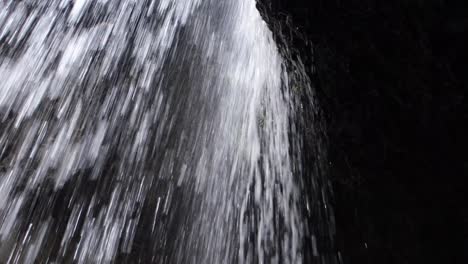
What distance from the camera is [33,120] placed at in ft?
12.1

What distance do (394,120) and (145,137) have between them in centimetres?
263

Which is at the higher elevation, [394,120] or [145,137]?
[145,137]

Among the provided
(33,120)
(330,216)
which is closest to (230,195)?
(330,216)

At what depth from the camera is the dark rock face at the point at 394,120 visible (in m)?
1.57

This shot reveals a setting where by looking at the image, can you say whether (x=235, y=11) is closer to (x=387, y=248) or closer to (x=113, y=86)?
(x=113, y=86)

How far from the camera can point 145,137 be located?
3639 millimetres

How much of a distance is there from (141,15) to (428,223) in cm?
435

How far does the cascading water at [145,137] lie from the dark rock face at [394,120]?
2.47 ft

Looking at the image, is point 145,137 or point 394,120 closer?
point 394,120

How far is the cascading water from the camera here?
9.73ft

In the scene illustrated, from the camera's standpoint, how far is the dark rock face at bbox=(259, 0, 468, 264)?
157 centimetres

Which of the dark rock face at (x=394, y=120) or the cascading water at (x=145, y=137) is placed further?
the cascading water at (x=145, y=137)

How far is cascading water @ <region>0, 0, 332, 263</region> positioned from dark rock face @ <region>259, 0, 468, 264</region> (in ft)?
2.47

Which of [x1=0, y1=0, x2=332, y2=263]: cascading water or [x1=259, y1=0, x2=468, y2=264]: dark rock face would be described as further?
[x1=0, y1=0, x2=332, y2=263]: cascading water
